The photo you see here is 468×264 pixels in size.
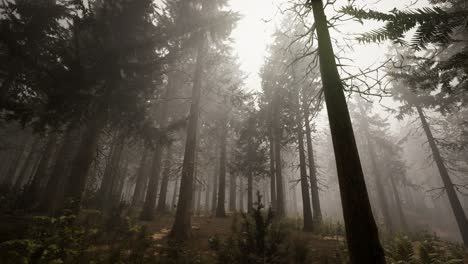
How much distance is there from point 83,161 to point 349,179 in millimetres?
10490

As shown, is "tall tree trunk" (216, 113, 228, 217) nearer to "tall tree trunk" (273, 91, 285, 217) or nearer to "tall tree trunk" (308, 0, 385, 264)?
"tall tree trunk" (273, 91, 285, 217)

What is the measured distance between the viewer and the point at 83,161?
387 inches

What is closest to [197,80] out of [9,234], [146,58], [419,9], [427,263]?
[146,58]

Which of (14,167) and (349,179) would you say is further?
(14,167)

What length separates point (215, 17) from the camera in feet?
42.4

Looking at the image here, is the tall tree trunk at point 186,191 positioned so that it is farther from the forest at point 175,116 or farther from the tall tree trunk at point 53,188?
the tall tree trunk at point 53,188

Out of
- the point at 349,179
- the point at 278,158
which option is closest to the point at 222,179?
the point at 278,158

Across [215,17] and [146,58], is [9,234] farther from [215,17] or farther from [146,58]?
[215,17]

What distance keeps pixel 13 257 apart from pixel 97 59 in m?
8.11

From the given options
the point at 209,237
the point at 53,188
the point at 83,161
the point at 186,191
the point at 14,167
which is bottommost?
the point at 209,237

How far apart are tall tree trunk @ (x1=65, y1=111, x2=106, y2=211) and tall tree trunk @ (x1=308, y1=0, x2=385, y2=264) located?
9539 mm

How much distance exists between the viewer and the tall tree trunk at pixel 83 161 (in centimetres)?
930

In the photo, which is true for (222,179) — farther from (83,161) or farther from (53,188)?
(53,188)

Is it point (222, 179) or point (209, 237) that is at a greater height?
point (222, 179)
